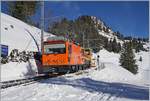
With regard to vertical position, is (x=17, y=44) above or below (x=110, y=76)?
above

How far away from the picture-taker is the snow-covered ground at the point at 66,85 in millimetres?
11997

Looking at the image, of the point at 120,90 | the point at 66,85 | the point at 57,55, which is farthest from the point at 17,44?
the point at 120,90

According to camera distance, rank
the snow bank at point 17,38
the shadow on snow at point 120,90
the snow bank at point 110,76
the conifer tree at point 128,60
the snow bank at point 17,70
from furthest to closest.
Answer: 1. the conifer tree at point 128,60
2. the snow bank at point 17,38
3. the snow bank at point 17,70
4. the snow bank at point 110,76
5. the shadow on snow at point 120,90

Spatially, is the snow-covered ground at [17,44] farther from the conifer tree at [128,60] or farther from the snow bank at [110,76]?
the conifer tree at [128,60]

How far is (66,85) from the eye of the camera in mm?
15641

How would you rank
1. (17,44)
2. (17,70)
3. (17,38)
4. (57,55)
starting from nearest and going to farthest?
(57,55) → (17,70) → (17,44) → (17,38)

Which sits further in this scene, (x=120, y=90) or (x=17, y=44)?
(x=17, y=44)

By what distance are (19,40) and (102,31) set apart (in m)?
120

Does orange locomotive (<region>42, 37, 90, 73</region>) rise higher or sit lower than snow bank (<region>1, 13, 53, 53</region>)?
lower

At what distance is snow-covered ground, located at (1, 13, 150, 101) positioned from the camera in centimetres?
1200

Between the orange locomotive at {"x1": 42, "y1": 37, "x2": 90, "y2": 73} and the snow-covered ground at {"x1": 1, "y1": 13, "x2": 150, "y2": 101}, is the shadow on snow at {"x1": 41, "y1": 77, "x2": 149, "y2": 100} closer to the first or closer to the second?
the snow-covered ground at {"x1": 1, "y1": 13, "x2": 150, "y2": 101}

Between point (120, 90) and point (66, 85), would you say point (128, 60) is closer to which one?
point (66, 85)

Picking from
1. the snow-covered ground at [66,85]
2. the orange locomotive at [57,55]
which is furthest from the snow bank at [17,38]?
the orange locomotive at [57,55]

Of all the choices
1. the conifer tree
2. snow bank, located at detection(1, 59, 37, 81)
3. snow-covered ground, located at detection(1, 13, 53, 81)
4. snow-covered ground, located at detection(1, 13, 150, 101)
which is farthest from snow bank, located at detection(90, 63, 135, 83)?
the conifer tree
